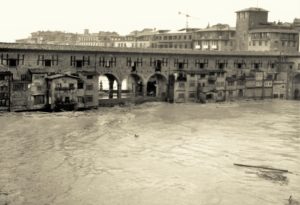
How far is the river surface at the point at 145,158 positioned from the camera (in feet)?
72.9

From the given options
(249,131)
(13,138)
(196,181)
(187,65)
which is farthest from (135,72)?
(196,181)

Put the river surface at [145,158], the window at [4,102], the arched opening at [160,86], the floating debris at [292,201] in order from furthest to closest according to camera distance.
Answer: the arched opening at [160,86]
the window at [4,102]
the river surface at [145,158]
the floating debris at [292,201]

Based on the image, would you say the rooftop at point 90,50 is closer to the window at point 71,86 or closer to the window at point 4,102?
the window at point 71,86

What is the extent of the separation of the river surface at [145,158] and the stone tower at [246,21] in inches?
1377

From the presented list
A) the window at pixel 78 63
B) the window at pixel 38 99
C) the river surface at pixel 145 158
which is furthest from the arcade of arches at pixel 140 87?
the window at pixel 38 99

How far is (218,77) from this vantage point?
201ft

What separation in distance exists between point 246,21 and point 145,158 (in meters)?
57.9

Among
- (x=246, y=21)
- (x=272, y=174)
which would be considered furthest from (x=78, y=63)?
(x=246, y=21)

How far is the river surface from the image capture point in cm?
2222

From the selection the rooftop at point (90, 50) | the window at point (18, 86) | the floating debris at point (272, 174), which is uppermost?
the rooftop at point (90, 50)

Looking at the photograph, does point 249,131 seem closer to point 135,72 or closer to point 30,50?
point 135,72

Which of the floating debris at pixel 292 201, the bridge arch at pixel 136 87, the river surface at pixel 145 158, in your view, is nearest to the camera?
the floating debris at pixel 292 201

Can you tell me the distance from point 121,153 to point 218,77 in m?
34.3

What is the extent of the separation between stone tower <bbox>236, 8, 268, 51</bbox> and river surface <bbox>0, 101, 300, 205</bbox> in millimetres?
34967
